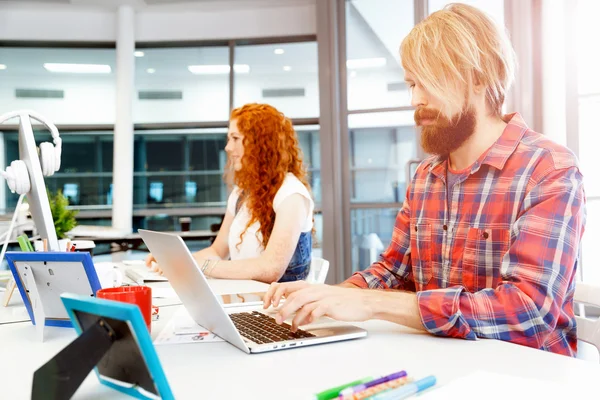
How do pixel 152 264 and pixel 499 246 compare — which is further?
pixel 152 264

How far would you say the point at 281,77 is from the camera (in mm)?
4863

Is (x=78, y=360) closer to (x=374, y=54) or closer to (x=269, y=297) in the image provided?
(x=269, y=297)

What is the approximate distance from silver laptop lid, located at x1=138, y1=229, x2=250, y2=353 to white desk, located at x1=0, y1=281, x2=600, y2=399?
4cm

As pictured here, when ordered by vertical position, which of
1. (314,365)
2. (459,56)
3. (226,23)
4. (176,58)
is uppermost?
(226,23)

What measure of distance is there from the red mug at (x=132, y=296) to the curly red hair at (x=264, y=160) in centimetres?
121

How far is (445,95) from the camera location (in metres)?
1.29

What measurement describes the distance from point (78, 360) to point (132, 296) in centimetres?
32

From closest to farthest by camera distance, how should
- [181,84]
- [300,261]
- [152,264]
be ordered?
1. [152,264]
2. [300,261]
3. [181,84]

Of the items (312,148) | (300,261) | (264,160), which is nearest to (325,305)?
(300,261)

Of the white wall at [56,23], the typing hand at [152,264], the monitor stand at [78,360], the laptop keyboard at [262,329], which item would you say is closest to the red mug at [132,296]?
the laptop keyboard at [262,329]

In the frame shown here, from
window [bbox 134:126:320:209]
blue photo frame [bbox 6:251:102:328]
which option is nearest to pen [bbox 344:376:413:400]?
blue photo frame [bbox 6:251:102:328]

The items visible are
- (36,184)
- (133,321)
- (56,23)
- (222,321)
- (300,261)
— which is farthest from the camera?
(56,23)

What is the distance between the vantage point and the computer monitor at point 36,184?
1329 millimetres

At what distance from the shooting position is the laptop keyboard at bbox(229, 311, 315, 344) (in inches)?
38.2
